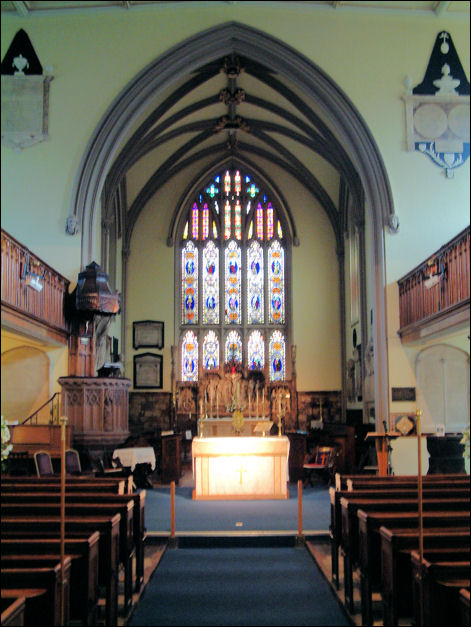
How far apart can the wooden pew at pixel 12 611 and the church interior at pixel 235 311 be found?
0.02 meters

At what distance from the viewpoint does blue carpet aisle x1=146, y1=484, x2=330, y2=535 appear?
9.34 metres

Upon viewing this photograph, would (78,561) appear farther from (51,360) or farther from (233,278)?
(233,278)

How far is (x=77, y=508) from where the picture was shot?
625cm

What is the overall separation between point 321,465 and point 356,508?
303 inches

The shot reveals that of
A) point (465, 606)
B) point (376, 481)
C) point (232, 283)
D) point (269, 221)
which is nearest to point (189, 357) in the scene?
point (232, 283)

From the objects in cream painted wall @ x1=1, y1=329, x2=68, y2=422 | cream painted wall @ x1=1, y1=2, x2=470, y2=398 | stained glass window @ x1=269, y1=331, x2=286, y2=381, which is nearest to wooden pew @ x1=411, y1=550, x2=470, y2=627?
cream painted wall @ x1=1, y1=2, x2=470, y2=398

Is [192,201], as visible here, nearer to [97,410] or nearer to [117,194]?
[117,194]

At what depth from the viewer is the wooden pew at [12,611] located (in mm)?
3350

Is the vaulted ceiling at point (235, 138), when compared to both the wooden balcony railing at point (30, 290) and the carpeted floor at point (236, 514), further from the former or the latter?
the carpeted floor at point (236, 514)

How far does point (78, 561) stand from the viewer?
16.0 ft

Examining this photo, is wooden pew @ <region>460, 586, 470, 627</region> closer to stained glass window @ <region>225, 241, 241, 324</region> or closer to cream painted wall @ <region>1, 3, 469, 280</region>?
cream painted wall @ <region>1, 3, 469, 280</region>

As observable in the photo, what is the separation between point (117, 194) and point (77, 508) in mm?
15083

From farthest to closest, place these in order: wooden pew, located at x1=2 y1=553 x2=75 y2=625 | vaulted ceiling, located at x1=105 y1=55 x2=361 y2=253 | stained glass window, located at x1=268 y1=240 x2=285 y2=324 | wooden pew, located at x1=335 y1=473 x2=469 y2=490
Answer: stained glass window, located at x1=268 y1=240 x2=285 y2=324
vaulted ceiling, located at x1=105 y1=55 x2=361 y2=253
wooden pew, located at x1=335 y1=473 x2=469 y2=490
wooden pew, located at x1=2 y1=553 x2=75 y2=625

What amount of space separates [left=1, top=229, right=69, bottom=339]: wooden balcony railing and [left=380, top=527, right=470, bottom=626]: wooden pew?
267 inches
